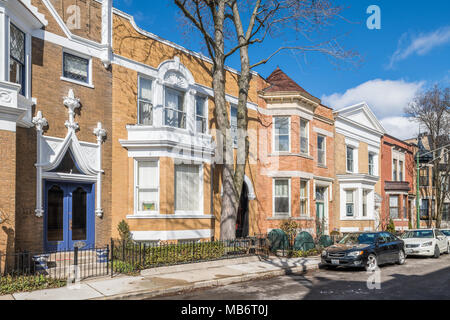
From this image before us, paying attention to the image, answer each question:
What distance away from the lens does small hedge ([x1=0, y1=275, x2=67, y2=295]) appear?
10.1 meters

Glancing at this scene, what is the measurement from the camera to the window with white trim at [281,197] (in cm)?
2211

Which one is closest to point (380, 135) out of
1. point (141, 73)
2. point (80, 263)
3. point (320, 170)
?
point (320, 170)

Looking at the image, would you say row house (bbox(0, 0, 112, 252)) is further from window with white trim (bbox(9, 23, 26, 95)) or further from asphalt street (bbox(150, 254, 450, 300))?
asphalt street (bbox(150, 254, 450, 300))

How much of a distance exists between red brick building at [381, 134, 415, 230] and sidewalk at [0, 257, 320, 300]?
17.7m

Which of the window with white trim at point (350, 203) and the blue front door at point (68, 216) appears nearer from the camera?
the blue front door at point (68, 216)

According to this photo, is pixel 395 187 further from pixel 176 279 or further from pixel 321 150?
pixel 176 279

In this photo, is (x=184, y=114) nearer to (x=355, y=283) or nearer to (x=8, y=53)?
(x=8, y=53)

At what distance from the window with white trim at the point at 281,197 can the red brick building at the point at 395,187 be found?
11993mm

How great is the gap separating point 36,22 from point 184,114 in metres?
7.14

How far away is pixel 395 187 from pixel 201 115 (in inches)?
775

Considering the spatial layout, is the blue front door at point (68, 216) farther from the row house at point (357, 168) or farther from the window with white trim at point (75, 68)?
the row house at point (357, 168)

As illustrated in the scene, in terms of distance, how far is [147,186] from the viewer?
16250 mm

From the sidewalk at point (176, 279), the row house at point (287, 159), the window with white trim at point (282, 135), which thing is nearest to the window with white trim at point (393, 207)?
the row house at point (287, 159)

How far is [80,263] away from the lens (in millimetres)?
13070
